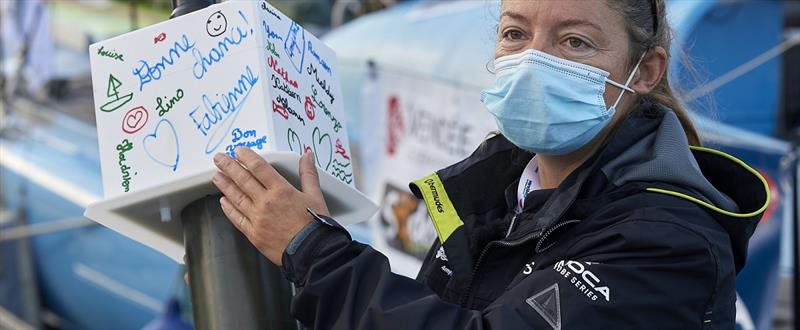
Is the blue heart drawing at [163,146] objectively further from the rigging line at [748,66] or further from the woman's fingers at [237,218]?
the rigging line at [748,66]

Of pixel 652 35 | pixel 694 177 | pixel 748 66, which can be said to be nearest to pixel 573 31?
pixel 652 35

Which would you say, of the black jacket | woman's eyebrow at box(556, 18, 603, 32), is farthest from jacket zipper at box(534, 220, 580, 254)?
woman's eyebrow at box(556, 18, 603, 32)

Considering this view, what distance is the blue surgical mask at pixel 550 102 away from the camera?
166cm

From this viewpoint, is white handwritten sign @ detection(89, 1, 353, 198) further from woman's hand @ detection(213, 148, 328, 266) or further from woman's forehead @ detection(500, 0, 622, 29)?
woman's forehead @ detection(500, 0, 622, 29)

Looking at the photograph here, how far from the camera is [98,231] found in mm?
6223

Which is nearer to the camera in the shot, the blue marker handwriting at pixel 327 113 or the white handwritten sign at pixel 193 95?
the white handwritten sign at pixel 193 95

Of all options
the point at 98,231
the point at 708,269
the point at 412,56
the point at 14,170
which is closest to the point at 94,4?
the point at 14,170

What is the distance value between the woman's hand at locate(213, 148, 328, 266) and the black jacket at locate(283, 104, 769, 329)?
43 mm

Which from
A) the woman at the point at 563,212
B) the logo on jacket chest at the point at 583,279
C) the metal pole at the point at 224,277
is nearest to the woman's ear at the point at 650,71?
the woman at the point at 563,212

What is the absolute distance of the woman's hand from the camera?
1.51 meters

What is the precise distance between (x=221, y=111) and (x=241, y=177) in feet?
0.54

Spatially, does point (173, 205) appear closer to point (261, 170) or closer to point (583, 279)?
point (261, 170)

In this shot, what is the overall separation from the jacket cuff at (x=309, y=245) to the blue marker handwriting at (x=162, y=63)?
1.41 feet

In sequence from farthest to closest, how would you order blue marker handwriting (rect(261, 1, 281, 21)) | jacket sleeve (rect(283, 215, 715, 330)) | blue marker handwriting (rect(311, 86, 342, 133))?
blue marker handwriting (rect(311, 86, 342, 133))
blue marker handwriting (rect(261, 1, 281, 21))
jacket sleeve (rect(283, 215, 715, 330))
